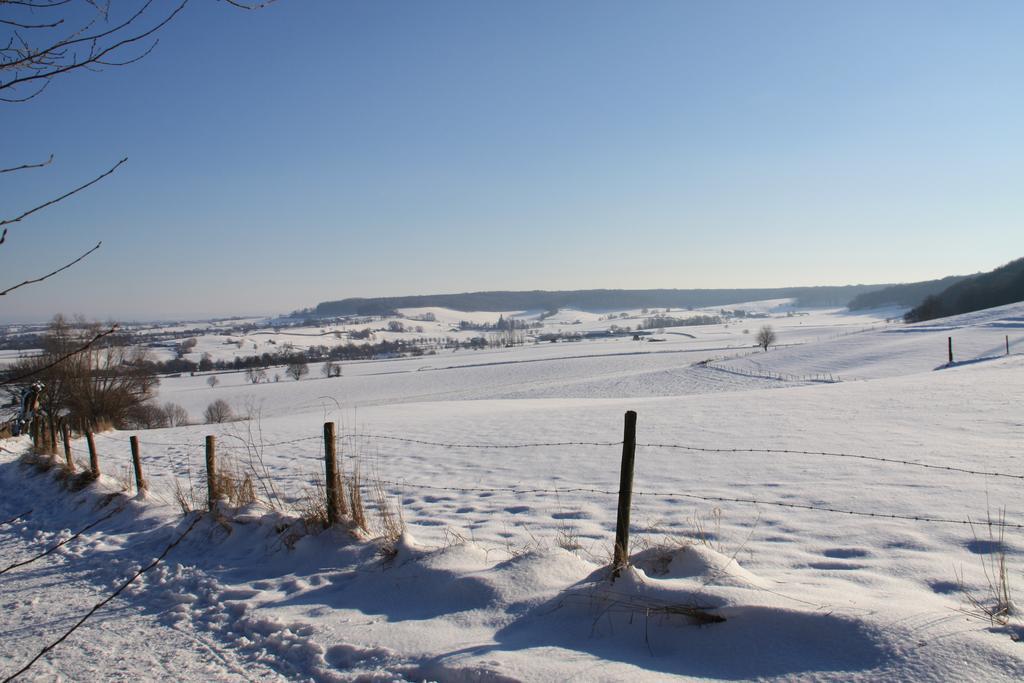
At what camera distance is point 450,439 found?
17.7 metres

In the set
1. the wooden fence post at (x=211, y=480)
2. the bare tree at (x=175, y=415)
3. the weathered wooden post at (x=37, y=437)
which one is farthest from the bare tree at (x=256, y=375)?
the wooden fence post at (x=211, y=480)

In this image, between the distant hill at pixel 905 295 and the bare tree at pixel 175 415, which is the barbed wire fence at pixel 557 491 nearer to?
the bare tree at pixel 175 415

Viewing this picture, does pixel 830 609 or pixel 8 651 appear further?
pixel 8 651

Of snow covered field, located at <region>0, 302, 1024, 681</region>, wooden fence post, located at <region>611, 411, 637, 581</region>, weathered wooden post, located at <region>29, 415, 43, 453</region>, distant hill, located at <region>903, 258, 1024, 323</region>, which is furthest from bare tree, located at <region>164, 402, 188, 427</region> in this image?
distant hill, located at <region>903, 258, 1024, 323</region>

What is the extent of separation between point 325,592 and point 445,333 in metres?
174

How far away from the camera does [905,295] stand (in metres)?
160

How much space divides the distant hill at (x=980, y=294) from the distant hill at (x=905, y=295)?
2888 inches

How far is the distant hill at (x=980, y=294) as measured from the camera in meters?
68.1

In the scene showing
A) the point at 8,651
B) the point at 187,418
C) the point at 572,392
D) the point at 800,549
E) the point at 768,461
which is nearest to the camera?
the point at 8,651

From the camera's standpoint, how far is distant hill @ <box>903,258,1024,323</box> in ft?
224

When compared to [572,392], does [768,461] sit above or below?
above

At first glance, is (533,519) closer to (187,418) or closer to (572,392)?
(572,392)

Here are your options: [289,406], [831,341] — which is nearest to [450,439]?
[289,406]

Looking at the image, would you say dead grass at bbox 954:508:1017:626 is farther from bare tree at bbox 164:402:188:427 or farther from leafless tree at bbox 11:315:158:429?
bare tree at bbox 164:402:188:427
